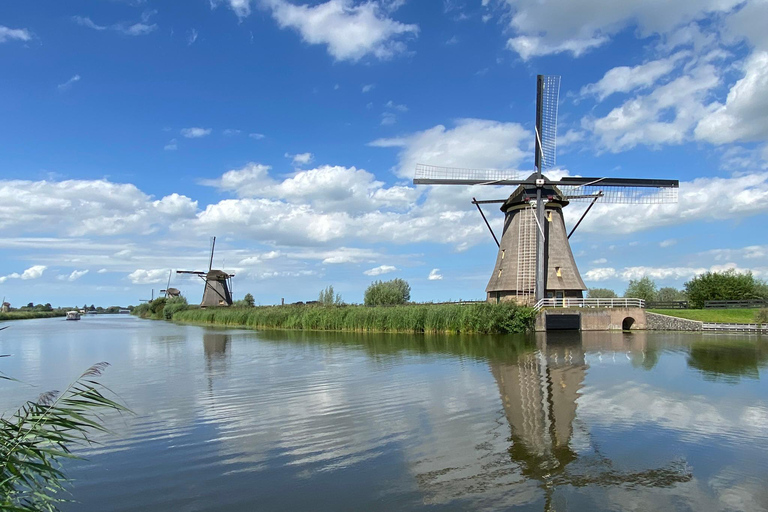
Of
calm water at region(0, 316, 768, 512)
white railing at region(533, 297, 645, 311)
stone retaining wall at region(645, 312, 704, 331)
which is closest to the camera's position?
calm water at region(0, 316, 768, 512)

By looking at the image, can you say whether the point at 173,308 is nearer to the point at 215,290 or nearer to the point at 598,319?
the point at 215,290

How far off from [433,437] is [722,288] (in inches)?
1325

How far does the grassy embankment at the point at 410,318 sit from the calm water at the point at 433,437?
10.9 meters

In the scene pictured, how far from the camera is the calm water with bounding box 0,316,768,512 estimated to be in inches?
201

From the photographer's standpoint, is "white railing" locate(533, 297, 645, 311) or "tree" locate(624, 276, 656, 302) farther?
"tree" locate(624, 276, 656, 302)

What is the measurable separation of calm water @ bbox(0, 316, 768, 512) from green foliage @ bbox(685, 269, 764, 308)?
21.6 m

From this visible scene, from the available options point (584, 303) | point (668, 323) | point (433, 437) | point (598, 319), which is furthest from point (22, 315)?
point (433, 437)

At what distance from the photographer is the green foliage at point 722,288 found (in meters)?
32.8

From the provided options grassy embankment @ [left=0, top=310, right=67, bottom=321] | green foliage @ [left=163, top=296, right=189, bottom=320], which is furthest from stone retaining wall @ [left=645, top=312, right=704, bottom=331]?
grassy embankment @ [left=0, top=310, right=67, bottom=321]

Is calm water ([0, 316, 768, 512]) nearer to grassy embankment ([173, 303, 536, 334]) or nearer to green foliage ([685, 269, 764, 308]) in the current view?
grassy embankment ([173, 303, 536, 334])

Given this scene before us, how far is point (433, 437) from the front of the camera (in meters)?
7.05

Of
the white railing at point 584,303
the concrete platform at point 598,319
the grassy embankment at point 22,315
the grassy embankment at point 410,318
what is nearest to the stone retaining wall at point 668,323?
the concrete platform at point 598,319

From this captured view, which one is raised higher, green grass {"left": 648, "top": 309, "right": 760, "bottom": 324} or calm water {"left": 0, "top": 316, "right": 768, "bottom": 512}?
green grass {"left": 648, "top": 309, "right": 760, "bottom": 324}

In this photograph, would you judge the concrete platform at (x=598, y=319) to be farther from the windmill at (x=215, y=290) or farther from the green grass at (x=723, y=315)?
the windmill at (x=215, y=290)
